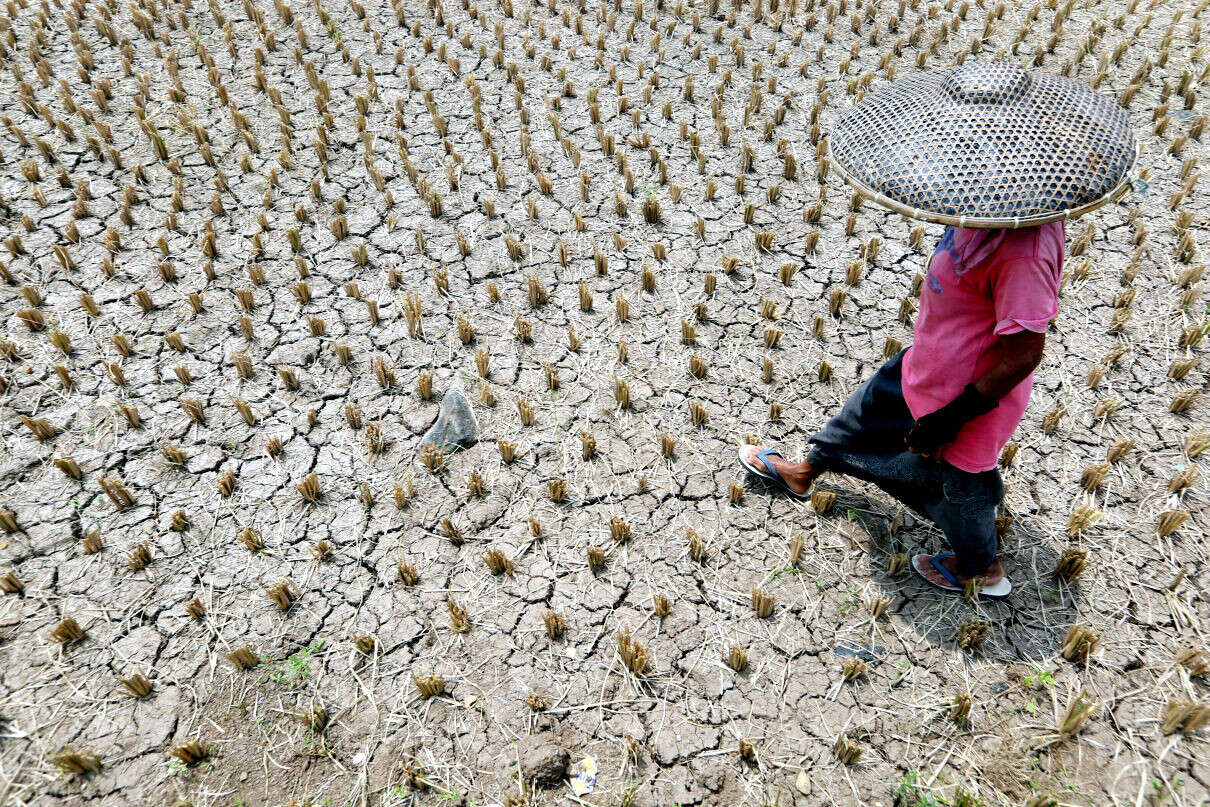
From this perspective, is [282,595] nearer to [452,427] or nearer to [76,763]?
[76,763]

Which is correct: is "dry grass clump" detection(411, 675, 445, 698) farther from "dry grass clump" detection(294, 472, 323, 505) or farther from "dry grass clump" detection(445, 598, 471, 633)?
"dry grass clump" detection(294, 472, 323, 505)

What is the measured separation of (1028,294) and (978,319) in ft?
0.96

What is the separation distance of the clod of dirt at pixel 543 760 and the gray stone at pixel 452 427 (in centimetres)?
142

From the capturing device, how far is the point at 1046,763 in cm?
267

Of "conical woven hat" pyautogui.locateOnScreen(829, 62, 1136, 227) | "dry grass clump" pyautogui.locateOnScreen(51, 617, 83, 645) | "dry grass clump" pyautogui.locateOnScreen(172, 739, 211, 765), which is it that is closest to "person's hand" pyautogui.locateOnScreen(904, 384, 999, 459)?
"conical woven hat" pyautogui.locateOnScreen(829, 62, 1136, 227)

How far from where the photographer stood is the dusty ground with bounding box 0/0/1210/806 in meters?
2.80

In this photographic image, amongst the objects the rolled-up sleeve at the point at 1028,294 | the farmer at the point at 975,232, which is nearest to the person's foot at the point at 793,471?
the farmer at the point at 975,232

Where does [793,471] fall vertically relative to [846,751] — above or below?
above

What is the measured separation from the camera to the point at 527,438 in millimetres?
3781

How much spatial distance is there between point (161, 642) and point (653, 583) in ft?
6.42

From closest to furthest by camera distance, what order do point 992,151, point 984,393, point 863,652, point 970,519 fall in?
point 992,151 → point 984,393 → point 970,519 → point 863,652

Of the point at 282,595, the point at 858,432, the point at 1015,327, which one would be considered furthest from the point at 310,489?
the point at 1015,327

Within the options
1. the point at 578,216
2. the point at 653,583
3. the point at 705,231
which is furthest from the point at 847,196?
the point at 653,583

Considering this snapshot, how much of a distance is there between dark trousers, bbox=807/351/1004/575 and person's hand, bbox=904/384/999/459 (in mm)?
137
